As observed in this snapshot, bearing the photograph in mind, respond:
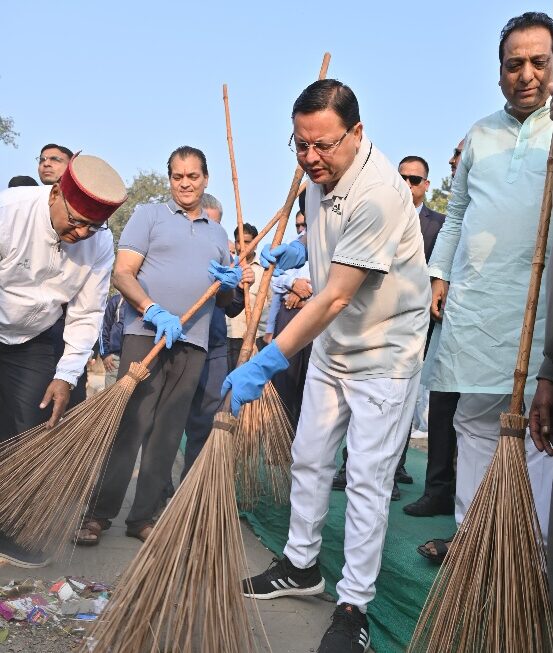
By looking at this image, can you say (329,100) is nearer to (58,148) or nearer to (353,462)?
(353,462)

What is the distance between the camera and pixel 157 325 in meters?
3.46

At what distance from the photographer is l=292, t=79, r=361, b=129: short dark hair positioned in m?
2.39

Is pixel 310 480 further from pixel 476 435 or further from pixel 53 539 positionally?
pixel 53 539

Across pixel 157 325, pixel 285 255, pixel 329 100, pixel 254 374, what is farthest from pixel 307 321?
pixel 157 325

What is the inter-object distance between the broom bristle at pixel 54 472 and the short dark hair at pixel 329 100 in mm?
1547

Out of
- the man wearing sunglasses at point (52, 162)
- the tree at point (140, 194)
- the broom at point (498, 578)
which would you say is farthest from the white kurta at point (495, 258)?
the tree at point (140, 194)

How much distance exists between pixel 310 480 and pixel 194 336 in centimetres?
114

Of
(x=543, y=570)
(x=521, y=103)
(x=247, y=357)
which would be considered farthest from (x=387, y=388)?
(x=521, y=103)

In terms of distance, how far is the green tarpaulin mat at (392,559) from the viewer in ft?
9.00

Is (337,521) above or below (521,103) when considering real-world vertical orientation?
below

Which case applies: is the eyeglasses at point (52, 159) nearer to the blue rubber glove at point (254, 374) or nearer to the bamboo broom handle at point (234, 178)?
the bamboo broom handle at point (234, 178)

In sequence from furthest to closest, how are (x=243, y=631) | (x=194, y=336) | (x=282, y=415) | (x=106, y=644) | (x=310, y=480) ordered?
(x=282, y=415), (x=194, y=336), (x=310, y=480), (x=243, y=631), (x=106, y=644)

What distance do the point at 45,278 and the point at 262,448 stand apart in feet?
4.95

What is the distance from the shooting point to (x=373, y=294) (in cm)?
261
